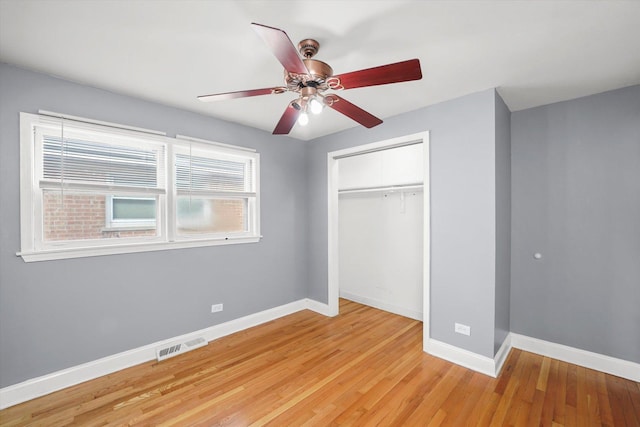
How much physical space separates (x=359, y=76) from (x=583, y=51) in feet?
5.54

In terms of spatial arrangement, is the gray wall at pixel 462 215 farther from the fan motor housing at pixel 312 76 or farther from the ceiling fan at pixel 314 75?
the fan motor housing at pixel 312 76

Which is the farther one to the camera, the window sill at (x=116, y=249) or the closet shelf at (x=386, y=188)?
the closet shelf at (x=386, y=188)

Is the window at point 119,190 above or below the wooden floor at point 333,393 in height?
above

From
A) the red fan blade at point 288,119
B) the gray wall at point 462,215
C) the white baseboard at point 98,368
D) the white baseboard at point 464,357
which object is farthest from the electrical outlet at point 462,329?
the red fan blade at point 288,119

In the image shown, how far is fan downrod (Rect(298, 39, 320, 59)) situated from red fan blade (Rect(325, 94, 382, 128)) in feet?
1.14

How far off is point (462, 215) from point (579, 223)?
3.81 feet

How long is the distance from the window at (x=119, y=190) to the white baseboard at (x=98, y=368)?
963 mm

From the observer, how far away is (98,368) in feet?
7.68

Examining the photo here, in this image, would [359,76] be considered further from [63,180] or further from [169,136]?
[63,180]

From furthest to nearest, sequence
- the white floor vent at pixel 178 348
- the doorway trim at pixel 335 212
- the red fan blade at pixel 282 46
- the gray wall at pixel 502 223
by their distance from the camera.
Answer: the doorway trim at pixel 335 212 < the white floor vent at pixel 178 348 < the gray wall at pixel 502 223 < the red fan blade at pixel 282 46

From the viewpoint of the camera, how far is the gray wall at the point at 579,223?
237 centimetres

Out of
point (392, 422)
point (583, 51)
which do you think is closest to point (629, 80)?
point (583, 51)

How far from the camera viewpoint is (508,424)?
182 cm

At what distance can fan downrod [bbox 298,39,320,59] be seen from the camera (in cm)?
169
